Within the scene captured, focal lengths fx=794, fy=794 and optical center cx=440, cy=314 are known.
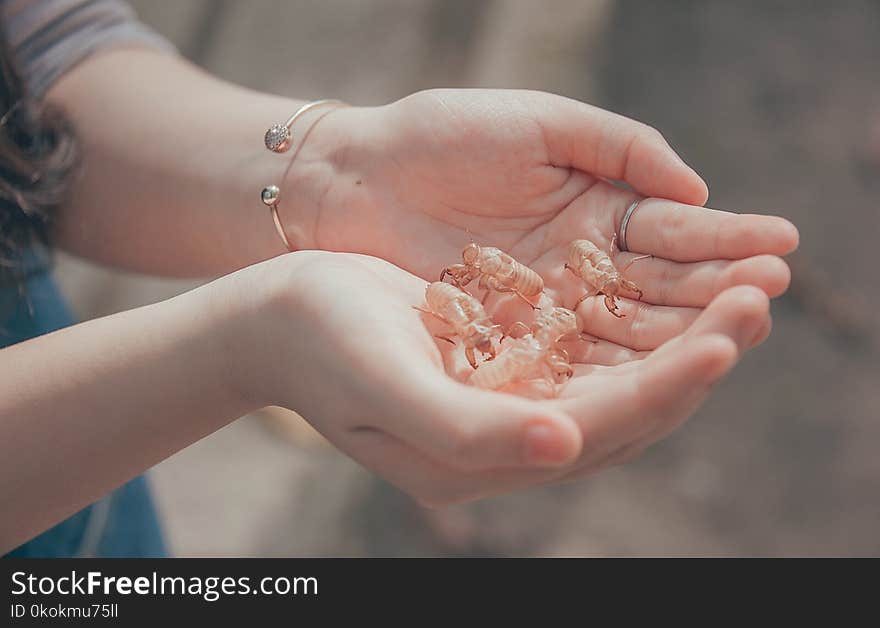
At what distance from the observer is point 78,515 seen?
6.66 ft

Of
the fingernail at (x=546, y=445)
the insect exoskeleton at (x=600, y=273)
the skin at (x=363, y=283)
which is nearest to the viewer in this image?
the fingernail at (x=546, y=445)

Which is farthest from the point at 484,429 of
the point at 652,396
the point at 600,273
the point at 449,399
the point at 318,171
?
the point at 318,171

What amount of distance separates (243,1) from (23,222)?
3.73 meters

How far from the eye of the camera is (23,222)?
1992 millimetres

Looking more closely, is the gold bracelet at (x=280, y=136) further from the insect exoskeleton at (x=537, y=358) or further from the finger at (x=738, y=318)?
the finger at (x=738, y=318)

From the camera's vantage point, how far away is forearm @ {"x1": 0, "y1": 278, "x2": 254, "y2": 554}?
148 cm

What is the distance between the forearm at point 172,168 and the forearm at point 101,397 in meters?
0.52

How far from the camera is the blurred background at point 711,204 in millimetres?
3445

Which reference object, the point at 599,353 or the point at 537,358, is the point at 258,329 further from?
the point at 599,353

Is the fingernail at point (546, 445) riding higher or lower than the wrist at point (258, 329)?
lower

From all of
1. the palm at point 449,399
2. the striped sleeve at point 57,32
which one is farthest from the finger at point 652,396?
the striped sleeve at point 57,32

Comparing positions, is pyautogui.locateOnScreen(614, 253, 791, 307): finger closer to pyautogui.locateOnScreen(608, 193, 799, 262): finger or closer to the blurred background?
pyautogui.locateOnScreen(608, 193, 799, 262): finger

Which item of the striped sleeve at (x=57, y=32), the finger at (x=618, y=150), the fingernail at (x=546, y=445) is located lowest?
the fingernail at (x=546, y=445)
